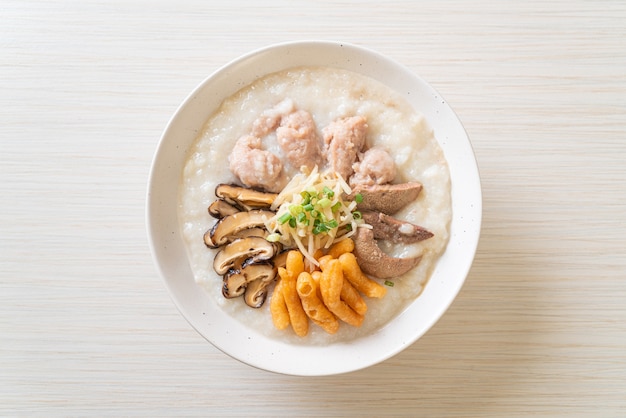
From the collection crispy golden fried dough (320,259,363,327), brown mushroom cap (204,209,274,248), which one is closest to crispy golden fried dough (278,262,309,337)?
crispy golden fried dough (320,259,363,327)

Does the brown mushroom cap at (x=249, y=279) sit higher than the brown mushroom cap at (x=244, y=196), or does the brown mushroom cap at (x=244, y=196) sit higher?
the brown mushroom cap at (x=244, y=196)

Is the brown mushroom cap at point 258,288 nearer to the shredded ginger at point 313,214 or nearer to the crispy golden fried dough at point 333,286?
the shredded ginger at point 313,214

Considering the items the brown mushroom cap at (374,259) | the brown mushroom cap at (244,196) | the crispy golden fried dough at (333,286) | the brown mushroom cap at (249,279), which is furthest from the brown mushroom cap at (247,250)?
the brown mushroom cap at (374,259)

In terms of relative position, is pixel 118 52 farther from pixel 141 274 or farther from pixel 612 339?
pixel 612 339

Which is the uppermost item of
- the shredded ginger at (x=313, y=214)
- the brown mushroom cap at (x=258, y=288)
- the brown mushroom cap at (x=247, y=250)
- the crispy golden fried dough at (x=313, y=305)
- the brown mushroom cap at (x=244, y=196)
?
the brown mushroom cap at (x=244, y=196)

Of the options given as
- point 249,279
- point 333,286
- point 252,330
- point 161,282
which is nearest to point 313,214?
point 333,286

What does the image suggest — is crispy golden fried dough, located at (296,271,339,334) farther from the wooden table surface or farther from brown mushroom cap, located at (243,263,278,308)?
the wooden table surface
